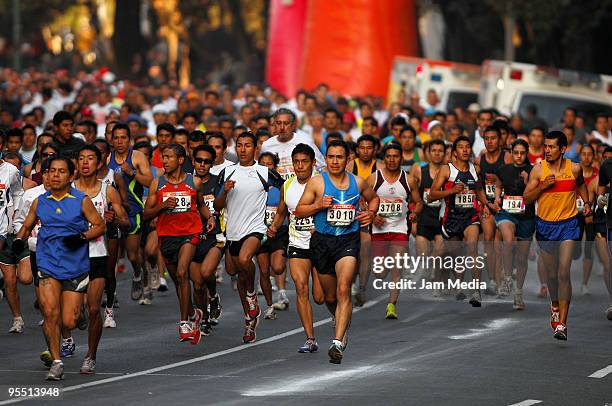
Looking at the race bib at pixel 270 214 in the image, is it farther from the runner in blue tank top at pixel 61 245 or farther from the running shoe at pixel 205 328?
the runner in blue tank top at pixel 61 245

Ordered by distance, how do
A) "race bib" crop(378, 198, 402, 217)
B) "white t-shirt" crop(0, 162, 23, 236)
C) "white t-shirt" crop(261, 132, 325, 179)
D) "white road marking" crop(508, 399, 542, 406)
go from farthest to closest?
1. "white t-shirt" crop(261, 132, 325, 179)
2. "race bib" crop(378, 198, 402, 217)
3. "white t-shirt" crop(0, 162, 23, 236)
4. "white road marking" crop(508, 399, 542, 406)

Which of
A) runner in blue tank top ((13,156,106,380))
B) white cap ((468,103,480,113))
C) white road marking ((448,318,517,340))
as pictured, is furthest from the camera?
white cap ((468,103,480,113))

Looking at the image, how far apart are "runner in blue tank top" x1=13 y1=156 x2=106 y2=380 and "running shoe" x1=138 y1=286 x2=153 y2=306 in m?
5.36

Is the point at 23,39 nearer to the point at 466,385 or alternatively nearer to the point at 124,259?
the point at 124,259

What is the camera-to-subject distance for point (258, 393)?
12695 millimetres

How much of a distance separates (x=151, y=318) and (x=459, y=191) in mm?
3555

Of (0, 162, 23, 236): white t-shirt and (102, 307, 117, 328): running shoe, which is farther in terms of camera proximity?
(102, 307, 117, 328): running shoe

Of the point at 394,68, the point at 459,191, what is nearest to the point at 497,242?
the point at 459,191

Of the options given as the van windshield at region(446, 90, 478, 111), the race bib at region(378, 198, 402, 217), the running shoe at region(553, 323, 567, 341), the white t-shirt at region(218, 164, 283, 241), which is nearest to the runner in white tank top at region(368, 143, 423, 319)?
the race bib at region(378, 198, 402, 217)

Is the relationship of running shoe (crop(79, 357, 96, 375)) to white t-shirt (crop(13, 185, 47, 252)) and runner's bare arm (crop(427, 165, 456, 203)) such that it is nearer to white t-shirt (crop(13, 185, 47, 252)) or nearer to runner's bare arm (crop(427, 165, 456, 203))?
white t-shirt (crop(13, 185, 47, 252))

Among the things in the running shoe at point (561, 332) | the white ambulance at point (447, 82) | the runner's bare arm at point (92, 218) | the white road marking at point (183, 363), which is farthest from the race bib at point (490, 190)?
the white ambulance at point (447, 82)

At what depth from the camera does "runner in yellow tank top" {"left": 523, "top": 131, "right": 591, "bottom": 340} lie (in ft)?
53.2

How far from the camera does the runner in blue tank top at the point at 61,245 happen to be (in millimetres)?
13398

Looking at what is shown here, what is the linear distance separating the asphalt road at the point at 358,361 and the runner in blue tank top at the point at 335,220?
2.26 ft
